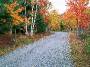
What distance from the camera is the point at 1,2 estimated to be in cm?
4550

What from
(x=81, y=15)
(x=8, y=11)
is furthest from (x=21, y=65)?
(x=81, y=15)

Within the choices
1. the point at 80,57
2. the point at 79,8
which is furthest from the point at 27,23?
the point at 80,57

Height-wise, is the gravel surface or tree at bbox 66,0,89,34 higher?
tree at bbox 66,0,89,34

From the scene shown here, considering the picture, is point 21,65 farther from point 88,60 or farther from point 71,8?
point 71,8

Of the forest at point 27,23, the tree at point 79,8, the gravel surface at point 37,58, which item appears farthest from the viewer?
the tree at point 79,8

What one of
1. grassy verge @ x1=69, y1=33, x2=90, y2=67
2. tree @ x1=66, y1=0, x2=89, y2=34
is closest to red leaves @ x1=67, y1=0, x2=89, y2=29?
tree @ x1=66, y1=0, x2=89, y2=34

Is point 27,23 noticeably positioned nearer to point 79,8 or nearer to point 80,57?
point 79,8

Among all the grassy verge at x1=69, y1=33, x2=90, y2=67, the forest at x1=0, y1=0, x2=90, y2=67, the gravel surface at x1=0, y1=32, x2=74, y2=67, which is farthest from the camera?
the forest at x1=0, y1=0, x2=90, y2=67

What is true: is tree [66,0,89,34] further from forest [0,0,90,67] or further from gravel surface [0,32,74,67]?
gravel surface [0,32,74,67]

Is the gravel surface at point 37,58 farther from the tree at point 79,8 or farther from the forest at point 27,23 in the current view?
the tree at point 79,8

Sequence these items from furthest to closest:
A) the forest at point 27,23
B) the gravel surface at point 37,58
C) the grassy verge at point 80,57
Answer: the forest at point 27,23, the gravel surface at point 37,58, the grassy verge at point 80,57

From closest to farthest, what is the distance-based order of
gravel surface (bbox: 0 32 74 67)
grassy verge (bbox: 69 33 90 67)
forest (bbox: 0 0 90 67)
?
grassy verge (bbox: 69 33 90 67) < gravel surface (bbox: 0 32 74 67) < forest (bbox: 0 0 90 67)

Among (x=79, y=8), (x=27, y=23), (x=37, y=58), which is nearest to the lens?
(x=37, y=58)

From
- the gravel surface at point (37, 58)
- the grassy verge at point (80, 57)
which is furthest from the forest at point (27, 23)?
the gravel surface at point (37, 58)
